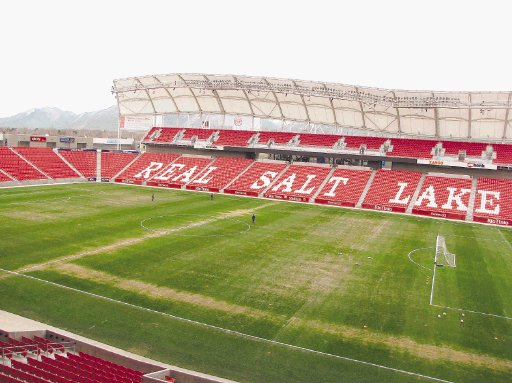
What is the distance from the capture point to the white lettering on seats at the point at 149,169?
58384 mm

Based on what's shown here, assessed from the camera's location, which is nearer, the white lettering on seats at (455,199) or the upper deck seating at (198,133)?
the white lettering on seats at (455,199)

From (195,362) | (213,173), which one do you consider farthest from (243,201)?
(195,362)

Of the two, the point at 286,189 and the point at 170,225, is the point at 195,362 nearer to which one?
the point at 170,225

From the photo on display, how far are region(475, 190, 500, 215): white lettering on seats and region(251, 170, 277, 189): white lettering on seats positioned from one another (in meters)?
22.7

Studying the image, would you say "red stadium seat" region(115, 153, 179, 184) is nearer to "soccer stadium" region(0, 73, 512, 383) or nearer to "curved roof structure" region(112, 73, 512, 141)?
"soccer stadium" region(0, 73, 512, 383)

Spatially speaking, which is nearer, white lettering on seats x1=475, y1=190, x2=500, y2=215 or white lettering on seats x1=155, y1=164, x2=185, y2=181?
white lettering on seats x1=475, y1=190, x2=500, y2=215

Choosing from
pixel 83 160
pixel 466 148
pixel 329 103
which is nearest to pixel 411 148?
pixel 466 148

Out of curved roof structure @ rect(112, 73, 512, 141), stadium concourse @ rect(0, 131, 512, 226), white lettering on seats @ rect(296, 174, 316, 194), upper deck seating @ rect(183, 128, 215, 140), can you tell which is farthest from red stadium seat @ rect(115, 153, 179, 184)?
white lettering on seats @ rect(296, 174, 316, 194)

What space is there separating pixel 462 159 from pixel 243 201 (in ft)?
80.8

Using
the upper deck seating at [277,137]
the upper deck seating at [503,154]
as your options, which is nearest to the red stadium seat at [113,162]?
the upper deck seating at [277,137]

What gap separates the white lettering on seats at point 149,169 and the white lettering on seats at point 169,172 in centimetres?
169

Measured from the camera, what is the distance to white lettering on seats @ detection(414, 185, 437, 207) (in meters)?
44.0

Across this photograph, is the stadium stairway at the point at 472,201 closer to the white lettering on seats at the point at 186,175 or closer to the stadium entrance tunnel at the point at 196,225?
the stadium entrance tunnel at the point at 196,225

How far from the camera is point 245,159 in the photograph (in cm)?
6062
